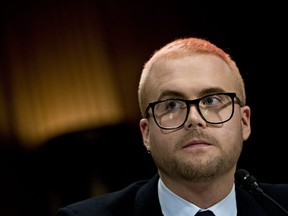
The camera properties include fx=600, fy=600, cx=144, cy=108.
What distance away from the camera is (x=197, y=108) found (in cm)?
145

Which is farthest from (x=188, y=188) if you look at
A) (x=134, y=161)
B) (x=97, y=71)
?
(x=97, y=71)

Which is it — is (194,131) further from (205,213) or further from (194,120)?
(205,213)

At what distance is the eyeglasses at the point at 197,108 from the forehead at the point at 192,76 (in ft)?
0.07

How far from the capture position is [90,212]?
1.59 meters

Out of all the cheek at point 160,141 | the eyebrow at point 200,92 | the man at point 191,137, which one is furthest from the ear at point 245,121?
the cheek at point 160,141

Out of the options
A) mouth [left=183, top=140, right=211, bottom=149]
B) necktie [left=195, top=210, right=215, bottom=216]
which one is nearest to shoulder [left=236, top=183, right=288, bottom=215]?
necktie [left=195, top=210, right=215, bottom=216]

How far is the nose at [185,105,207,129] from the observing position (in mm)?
1426

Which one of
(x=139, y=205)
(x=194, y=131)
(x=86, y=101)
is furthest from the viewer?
(x=86, y=101)

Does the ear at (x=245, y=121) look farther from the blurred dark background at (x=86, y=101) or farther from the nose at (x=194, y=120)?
the blurred dark background at (x=86, y=101)

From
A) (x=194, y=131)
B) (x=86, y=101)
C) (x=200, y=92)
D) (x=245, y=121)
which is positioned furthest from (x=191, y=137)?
(x=86, y=101)

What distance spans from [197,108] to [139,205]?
33 cm

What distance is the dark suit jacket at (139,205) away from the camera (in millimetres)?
1580

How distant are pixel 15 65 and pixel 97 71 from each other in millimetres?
403

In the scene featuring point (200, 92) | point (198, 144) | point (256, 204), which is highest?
point (200, 92)
